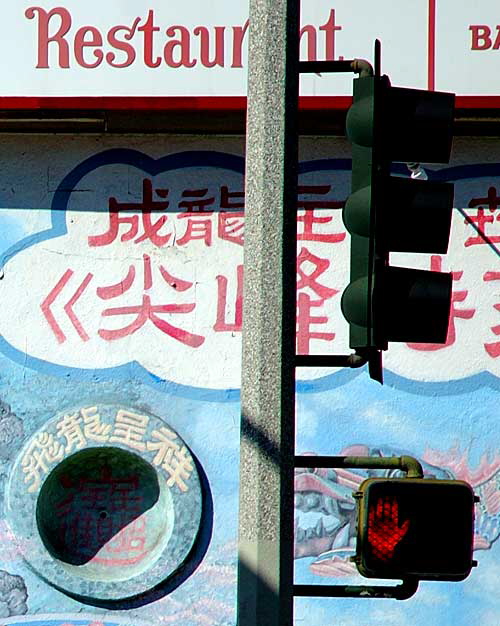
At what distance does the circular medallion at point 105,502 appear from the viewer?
8328 millimetres

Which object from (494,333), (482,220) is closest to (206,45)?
(482,220)

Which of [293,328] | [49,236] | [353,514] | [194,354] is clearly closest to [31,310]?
[49,236]

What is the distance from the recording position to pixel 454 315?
8.48 m

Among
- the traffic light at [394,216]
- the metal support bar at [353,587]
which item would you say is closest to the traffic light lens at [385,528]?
the metal support bar at [353,587]

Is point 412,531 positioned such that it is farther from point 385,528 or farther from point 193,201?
point 193,201

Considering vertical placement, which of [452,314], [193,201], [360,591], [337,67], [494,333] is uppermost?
[337,67]

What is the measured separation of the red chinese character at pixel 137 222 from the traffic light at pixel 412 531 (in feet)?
12.5

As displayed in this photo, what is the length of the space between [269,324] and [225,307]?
11.3 feet

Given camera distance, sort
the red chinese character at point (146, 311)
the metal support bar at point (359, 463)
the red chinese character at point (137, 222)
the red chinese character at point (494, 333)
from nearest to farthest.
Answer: the metal support bar at point (359, 463), the red chinese character at point (494, 333), the red chinese character at point (146, 311), the red chinese character at point (137, 222)

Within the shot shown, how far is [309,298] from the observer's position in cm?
853

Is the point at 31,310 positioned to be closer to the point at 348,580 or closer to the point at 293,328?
the point at 348,580

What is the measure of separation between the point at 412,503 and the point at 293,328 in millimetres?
710

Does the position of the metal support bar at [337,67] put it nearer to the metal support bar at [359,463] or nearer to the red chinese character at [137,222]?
the metal support bar at [359,463]

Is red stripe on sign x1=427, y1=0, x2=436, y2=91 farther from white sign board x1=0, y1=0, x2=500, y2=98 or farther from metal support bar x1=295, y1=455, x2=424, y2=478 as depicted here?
metal support bar x1=295, y1=455, x2=424, y2=478
